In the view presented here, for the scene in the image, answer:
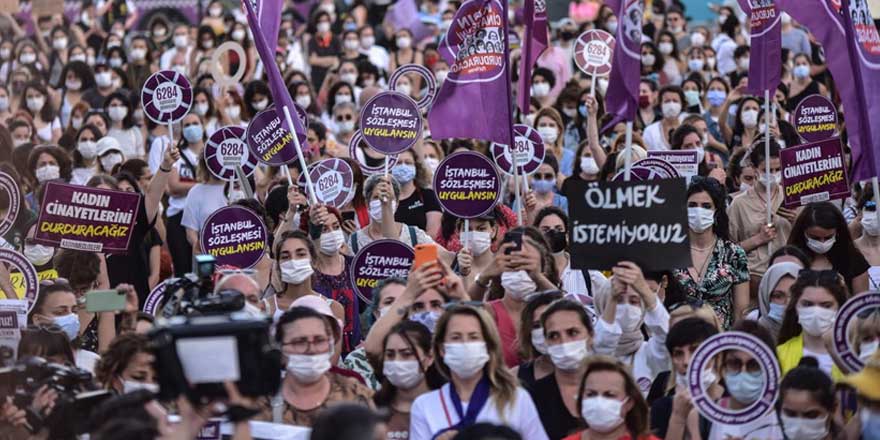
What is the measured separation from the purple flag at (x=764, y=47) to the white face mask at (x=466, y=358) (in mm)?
5016

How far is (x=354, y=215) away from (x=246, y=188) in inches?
32.7

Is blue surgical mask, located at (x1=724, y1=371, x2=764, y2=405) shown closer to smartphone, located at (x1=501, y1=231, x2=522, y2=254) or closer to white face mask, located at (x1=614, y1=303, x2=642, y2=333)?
white face mask, located at (x1=614, y1=303, x2=642, y2=333)

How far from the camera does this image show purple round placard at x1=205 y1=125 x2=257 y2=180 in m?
12.8

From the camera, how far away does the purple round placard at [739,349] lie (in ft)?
24.2

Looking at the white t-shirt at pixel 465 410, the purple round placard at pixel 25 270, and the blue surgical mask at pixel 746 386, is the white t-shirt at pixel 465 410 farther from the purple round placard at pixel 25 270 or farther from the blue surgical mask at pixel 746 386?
the purple round placard at pixel 25 270

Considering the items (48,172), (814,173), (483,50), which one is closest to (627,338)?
(483,50)

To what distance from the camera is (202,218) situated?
13.0 metres

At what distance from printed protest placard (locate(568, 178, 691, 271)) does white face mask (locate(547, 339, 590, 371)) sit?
484 mm

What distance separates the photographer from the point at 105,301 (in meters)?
7.64

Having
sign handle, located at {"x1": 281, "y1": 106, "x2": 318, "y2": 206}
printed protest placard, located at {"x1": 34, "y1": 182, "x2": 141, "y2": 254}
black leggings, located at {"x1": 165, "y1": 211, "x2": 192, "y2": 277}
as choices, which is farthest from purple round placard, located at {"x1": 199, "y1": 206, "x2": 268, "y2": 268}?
black leggings, located at {"x1": 165, "y1": 211, "x2": 192, "y2": 277}

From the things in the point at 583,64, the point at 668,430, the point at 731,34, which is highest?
the point at 731,34

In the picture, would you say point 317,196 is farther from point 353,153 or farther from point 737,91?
point 737,91

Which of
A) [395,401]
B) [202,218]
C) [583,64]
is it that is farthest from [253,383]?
[583,64]

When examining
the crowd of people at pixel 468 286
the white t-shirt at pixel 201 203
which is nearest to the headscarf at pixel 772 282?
the crowd of people at pixel 468 286
